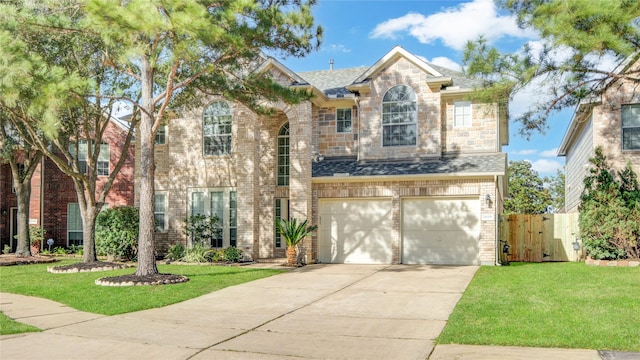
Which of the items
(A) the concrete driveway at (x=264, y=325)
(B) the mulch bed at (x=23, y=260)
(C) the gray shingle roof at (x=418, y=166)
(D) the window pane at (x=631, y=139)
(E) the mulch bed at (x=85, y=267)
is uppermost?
(D) the window pane at (x=631, y=139)

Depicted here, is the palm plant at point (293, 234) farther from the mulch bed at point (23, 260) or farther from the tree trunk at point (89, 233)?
the mulch bed at point (23, 260)

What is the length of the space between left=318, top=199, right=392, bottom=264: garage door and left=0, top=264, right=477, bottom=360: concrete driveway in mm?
4769

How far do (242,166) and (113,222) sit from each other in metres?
4.84

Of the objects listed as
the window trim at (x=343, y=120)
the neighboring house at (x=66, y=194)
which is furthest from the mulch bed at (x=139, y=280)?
the neighboring house at (x=66, y=194)

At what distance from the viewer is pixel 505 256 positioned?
18188 millimetres

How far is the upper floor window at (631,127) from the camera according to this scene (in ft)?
56.4

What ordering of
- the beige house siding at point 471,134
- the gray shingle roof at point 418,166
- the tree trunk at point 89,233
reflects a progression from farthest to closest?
1. the beige house siding at point 471,134
2. the tree trunk at point 89,233
3. the gray shingle roof at point 418,166

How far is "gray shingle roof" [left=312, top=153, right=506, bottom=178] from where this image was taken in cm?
1669

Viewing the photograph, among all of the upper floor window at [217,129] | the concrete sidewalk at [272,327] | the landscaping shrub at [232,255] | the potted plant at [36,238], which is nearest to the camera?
the concrete sidewalk at [272,327]

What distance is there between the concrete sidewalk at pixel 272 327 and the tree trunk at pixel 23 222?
34.5ft

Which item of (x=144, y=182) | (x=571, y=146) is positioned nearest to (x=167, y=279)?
(x=144, y=182)

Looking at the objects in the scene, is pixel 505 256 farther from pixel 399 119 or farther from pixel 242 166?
pixel 242 166

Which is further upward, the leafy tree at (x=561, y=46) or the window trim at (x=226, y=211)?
the leafy tree at (x=561, y=46)

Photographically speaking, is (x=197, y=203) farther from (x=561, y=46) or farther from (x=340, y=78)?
(x=561, y=46)
